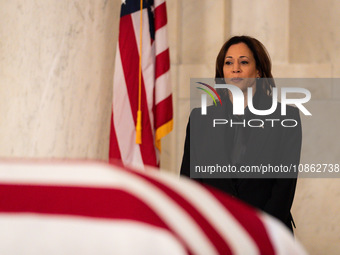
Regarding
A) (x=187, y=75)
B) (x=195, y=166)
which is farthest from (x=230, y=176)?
(x=187, y=75)

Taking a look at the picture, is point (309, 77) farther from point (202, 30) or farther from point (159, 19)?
point (159, 19)

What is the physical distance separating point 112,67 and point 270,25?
63.6 inches

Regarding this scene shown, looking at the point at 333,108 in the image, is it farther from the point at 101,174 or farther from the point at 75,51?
the point at 101,174

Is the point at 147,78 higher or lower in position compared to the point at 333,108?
higher

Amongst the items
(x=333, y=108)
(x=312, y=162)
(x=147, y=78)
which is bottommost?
(x=312, y=162)

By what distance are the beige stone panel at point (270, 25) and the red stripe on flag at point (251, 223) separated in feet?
13.2

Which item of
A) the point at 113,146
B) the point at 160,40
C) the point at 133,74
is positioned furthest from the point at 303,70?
the point at 113,146

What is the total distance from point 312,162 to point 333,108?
0.55 meters

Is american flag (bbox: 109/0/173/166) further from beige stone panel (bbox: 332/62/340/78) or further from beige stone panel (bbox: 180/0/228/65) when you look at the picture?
beige stone panel (bbox: 332/62/340/78)

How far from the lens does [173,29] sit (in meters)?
4.68

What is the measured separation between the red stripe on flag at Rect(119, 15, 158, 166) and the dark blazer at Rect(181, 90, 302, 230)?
608 millimetres

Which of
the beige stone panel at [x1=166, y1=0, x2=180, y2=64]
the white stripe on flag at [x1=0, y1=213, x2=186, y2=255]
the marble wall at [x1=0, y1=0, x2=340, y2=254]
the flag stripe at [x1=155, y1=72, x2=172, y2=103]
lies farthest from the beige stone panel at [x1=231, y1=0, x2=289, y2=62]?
the white stripe on flag at [x1=0, y1=213, x2=186, y2=255]

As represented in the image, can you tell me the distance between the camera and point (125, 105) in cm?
369

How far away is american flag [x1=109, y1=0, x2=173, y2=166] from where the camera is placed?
368 centimetres
